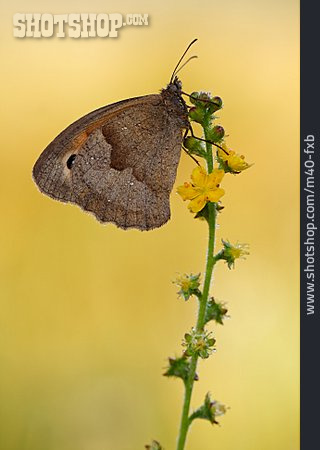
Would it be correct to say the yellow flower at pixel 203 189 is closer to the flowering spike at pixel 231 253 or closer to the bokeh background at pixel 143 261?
the flowering spike at pixel 231 253

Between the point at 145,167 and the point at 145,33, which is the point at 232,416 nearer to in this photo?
the point at 145,167

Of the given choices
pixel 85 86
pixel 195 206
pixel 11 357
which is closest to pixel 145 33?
pixel 85 86

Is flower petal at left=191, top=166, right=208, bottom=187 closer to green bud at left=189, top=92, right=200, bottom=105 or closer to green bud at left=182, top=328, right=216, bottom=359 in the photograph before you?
green bud at left=189, top=92, right=200, bottom=105

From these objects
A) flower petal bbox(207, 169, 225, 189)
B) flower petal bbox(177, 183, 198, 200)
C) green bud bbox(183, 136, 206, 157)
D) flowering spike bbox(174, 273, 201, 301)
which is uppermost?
green bud bbox(183, 136, 206, 157)

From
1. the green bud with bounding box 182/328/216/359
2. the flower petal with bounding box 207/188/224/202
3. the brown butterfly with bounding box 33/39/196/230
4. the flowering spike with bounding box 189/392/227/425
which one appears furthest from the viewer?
the brown butterfly with bounding box 33/39/196/230

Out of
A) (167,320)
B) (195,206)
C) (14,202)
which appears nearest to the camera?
(195,206)

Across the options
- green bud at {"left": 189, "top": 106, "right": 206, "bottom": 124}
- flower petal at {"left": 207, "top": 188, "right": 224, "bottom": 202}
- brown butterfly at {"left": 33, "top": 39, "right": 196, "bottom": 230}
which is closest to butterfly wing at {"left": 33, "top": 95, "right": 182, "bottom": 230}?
brown butterfly at {"left": 33, "top": 39, "right": 196, "bottom": 230}

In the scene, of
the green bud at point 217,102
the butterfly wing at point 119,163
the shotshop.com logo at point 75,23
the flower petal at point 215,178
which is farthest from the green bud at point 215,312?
the shotshop.com logo at point 75,23
